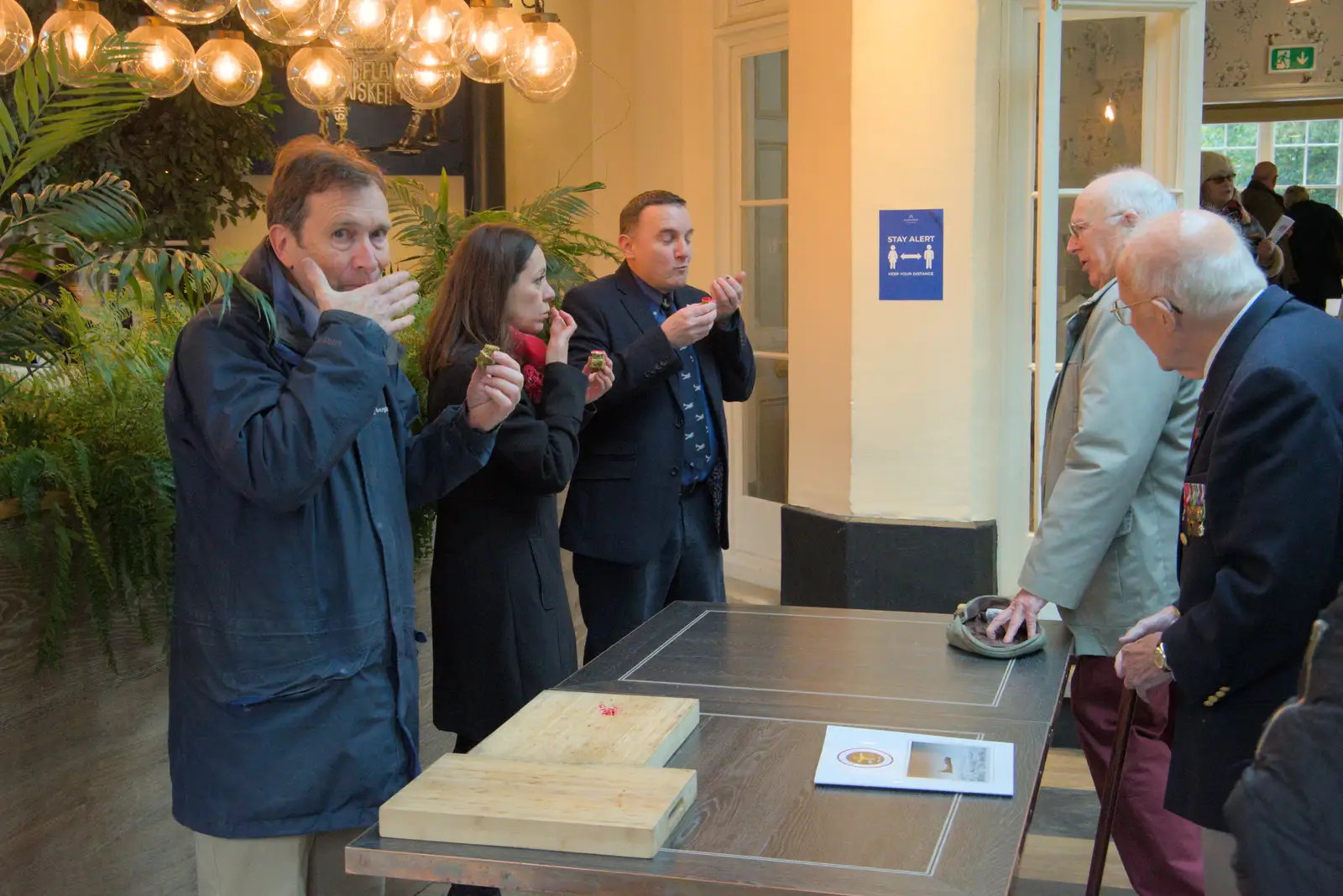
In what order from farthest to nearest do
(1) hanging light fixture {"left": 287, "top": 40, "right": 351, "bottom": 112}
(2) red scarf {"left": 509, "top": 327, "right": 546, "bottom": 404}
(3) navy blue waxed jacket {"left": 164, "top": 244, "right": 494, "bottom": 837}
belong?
(1) hanging light fixture {"left": 287, "top": 40, "right": 351, "bottom": 112} < (2) red scarf {"left": 509, "top": 327, "right": 546, "bottom": 404} < (3) navy blue waxed jacket {"left": 164, "top": 244, "right": 494, "bottom": 837}

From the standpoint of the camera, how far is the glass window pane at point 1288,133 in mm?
12375

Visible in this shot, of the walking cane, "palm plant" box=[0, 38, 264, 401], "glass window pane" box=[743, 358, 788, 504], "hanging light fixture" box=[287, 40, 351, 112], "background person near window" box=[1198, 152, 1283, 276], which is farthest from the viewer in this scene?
"glass window pane" box=[743, 358, 788, 504]

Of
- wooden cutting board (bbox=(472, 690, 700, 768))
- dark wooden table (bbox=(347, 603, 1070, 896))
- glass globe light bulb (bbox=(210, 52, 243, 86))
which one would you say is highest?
glass globe light bulb (bbox=(210, 52, 243, 86))

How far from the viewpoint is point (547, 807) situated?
5.85ft

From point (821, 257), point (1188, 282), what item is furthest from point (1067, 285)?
point (1188, 282)

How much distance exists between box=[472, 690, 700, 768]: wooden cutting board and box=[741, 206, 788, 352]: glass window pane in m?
4.20

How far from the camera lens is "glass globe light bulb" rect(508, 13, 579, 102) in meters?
4.53

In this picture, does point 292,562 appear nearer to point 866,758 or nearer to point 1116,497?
point 866,758

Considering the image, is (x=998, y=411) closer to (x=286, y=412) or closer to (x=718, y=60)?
(x=718, y=60)

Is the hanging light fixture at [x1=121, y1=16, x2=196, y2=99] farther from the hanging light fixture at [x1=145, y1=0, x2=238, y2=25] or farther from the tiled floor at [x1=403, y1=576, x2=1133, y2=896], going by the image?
the tiled floor at [x1=403, y1=576, x2=1133, y2=896]

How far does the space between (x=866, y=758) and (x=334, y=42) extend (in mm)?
3400

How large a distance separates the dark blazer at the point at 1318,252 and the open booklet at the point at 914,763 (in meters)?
8.23

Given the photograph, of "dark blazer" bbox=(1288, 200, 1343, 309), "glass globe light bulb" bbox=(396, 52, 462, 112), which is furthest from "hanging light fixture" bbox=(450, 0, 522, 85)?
"dark blazer" bbox=(1288, 200, 1343, 309)

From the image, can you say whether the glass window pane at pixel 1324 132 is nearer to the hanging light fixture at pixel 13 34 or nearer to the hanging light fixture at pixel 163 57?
the hanging light fixture at pixel 163 57
